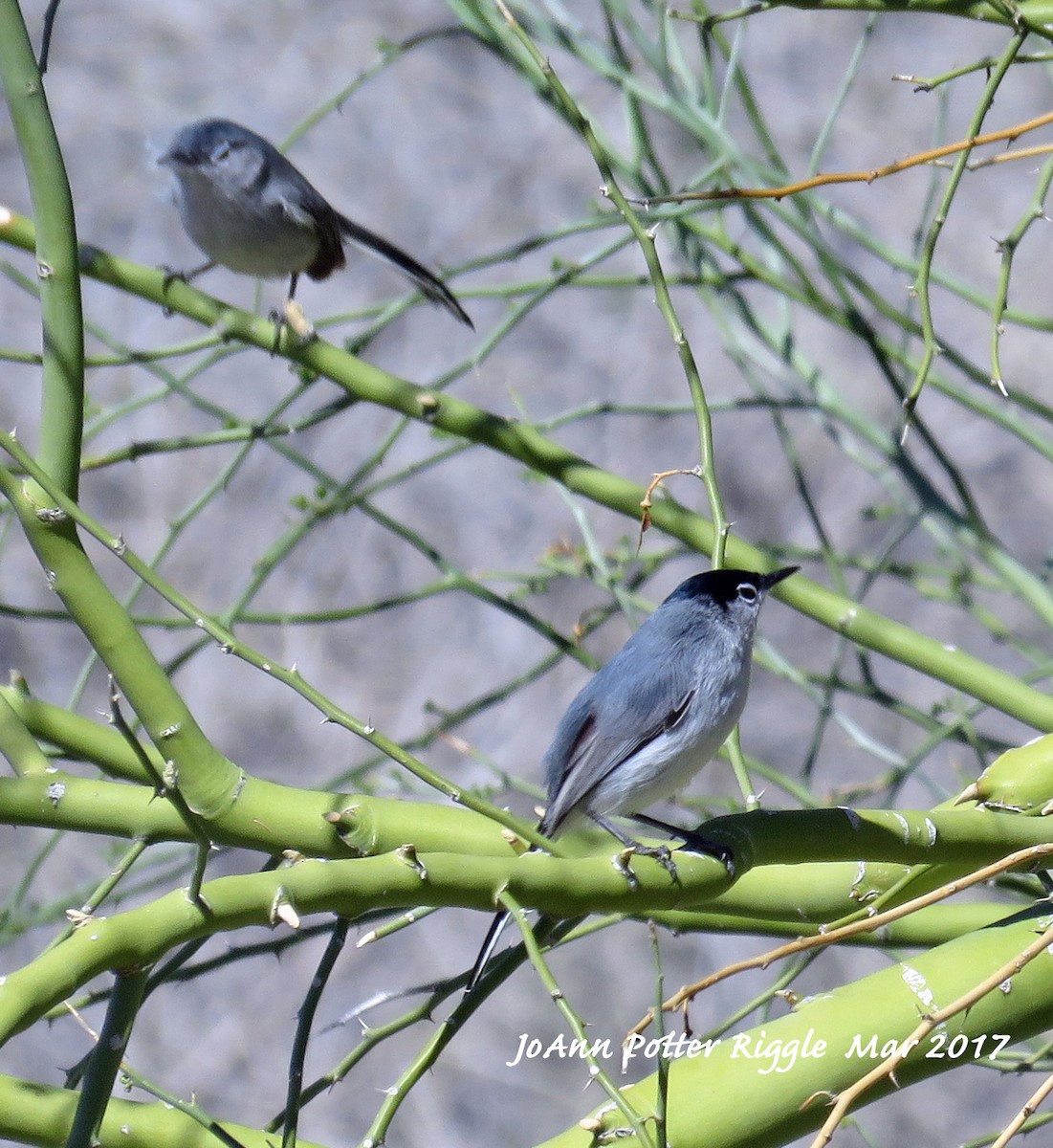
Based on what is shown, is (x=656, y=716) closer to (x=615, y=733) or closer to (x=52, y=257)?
(x=615, y=733)

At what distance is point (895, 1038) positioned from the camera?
1.07m

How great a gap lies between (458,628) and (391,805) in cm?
243

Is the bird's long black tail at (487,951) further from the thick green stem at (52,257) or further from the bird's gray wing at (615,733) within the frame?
the thick green stem at (52,257)

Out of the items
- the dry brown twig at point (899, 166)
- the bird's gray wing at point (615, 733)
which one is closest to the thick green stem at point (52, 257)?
the dry brown twig at point (899, 166)

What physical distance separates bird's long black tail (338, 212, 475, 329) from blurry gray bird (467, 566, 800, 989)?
597mm

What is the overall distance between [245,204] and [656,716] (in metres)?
1.38

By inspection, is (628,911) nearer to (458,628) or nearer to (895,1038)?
(895,1038)

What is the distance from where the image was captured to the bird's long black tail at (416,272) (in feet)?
6.56

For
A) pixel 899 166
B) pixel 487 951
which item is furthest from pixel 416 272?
pixel 487 951

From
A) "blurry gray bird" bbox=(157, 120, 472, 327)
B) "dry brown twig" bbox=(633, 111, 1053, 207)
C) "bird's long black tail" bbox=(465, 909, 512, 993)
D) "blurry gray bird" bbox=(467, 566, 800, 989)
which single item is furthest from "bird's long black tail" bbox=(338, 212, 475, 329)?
"bird's long black tail" bbox=(465, 909, 512, 993)

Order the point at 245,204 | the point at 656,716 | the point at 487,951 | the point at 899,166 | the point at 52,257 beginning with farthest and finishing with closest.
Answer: the point at 245,204, the point at 656,716, the point at 487,951, the point at 899,166, the point at 52,257

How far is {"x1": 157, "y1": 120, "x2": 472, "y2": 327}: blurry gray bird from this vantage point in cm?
237

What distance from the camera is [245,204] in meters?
2.36

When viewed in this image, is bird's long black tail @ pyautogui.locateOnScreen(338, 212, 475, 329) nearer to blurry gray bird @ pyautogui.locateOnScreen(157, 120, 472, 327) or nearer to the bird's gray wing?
blurry gray bird @ pyautogui.locateOnScreen(157, 120, 472, 327)
